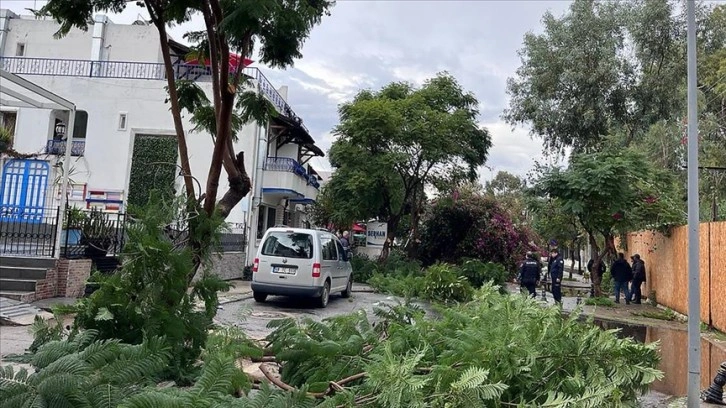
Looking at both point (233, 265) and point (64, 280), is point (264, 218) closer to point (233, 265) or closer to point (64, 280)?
point (233, 265)

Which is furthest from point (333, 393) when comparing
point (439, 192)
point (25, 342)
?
point (439, 192)

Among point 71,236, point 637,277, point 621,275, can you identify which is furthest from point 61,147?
point 637,277

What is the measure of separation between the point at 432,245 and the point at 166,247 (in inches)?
835

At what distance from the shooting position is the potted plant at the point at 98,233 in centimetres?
1134

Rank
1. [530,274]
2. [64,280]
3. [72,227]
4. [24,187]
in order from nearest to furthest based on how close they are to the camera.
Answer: [64,280]
[72,227]
[24,187]
[530,274]

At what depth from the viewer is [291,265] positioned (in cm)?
1228

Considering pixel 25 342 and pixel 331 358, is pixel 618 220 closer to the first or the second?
pixel 331 358

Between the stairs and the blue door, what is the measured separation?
1.65 metres

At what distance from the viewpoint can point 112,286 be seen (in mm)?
4711

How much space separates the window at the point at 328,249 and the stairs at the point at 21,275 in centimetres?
573

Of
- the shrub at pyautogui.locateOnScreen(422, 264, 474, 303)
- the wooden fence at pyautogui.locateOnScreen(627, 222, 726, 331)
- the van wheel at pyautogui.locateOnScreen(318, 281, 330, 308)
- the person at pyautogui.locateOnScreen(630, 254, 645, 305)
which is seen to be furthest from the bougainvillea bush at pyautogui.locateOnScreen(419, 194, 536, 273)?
the van wheel at pyautogui.locateOnScreen(318, 281, 330, 308)

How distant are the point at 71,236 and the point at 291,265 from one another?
4704 mm

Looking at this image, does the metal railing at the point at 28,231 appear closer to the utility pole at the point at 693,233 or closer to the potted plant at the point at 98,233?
the potted plant at the point at 98,233

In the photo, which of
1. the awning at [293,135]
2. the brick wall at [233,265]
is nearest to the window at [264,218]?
the awning at [293,135]
